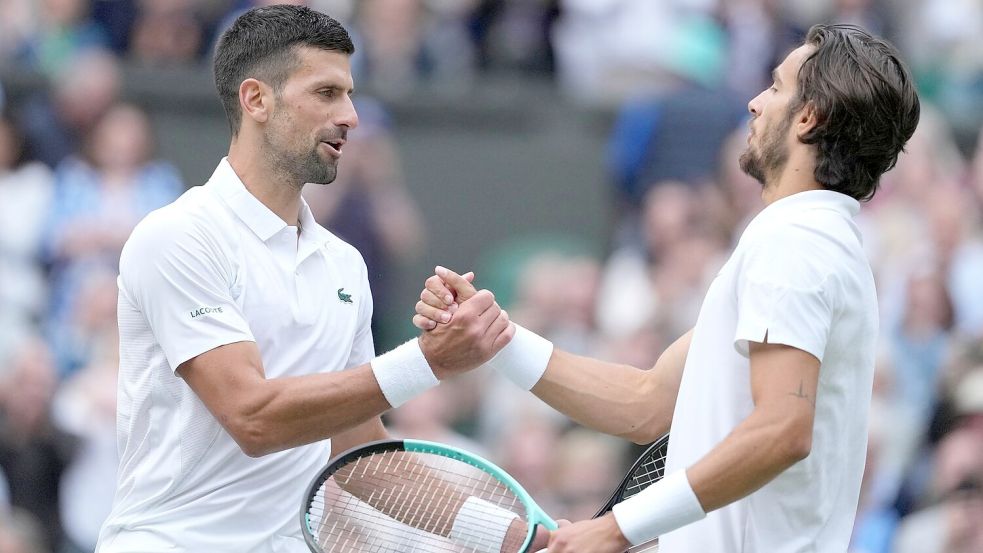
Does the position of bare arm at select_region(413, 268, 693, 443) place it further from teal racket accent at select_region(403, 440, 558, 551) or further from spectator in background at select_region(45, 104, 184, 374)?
spectator in background at select_region(45, 104, 184, 374)

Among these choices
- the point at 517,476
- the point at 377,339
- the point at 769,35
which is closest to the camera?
the point at 517,476

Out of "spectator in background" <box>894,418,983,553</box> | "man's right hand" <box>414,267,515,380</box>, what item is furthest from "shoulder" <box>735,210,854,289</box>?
→ "spectator in background" <box>894,418,983,553</box>

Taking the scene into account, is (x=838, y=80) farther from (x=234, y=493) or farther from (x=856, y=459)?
(x=234, y=493)

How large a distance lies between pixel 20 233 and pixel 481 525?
19.5ft

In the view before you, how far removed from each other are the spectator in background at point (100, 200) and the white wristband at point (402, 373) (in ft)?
17.7

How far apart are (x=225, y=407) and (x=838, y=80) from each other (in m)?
1.70

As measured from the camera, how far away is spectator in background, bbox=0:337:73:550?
8688mm

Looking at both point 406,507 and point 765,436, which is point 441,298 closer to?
point 406,507

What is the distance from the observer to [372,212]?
9727mm

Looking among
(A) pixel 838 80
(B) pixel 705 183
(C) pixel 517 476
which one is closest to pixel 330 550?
(A) pixel 838 80

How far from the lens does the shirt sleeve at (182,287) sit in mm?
4316

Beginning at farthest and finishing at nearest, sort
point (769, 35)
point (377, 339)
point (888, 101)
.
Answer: point (769, 35)
point (377, 339)
point (888, 101)

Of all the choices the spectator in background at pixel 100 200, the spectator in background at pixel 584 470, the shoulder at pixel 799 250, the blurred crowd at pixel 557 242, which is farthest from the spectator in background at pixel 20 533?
the shoulder at pixel 799 250

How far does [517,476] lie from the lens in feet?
27.1
